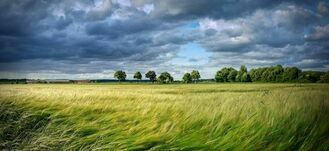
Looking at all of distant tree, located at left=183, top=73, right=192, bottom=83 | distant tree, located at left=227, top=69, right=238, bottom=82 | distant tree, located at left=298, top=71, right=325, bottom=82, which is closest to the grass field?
→ distant tree, located at left=298, top=71, right=325, bottom=82

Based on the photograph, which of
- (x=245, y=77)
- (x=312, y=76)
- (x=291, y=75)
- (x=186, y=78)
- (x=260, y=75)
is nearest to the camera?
(x=312, y=76)

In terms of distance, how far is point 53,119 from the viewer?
16.2 feet

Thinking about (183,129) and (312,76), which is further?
(312,76)

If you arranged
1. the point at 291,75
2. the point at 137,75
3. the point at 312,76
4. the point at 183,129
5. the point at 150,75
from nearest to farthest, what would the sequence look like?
the point at 183,129 → the point at 312,76 → the point at 291,75 → the point at 150,75 → the point at 137,75

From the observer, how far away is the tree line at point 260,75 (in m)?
46.2

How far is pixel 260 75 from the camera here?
63.0 m

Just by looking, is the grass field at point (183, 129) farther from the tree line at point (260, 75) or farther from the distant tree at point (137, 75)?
the distant tree at point (137, 75)

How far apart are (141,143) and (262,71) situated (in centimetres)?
6288

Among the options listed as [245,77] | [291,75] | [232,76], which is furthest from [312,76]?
[232,76]

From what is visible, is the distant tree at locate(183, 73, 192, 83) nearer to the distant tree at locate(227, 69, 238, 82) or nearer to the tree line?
the tree line

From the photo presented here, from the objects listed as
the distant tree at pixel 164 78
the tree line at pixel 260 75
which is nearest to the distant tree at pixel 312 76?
the tree line at pixel 260 75

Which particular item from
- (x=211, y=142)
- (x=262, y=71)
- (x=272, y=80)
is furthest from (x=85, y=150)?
(x=262, y=71)

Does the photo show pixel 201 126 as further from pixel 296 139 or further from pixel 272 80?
pixel 272 80

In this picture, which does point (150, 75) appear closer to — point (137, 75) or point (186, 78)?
point (137, 75)
